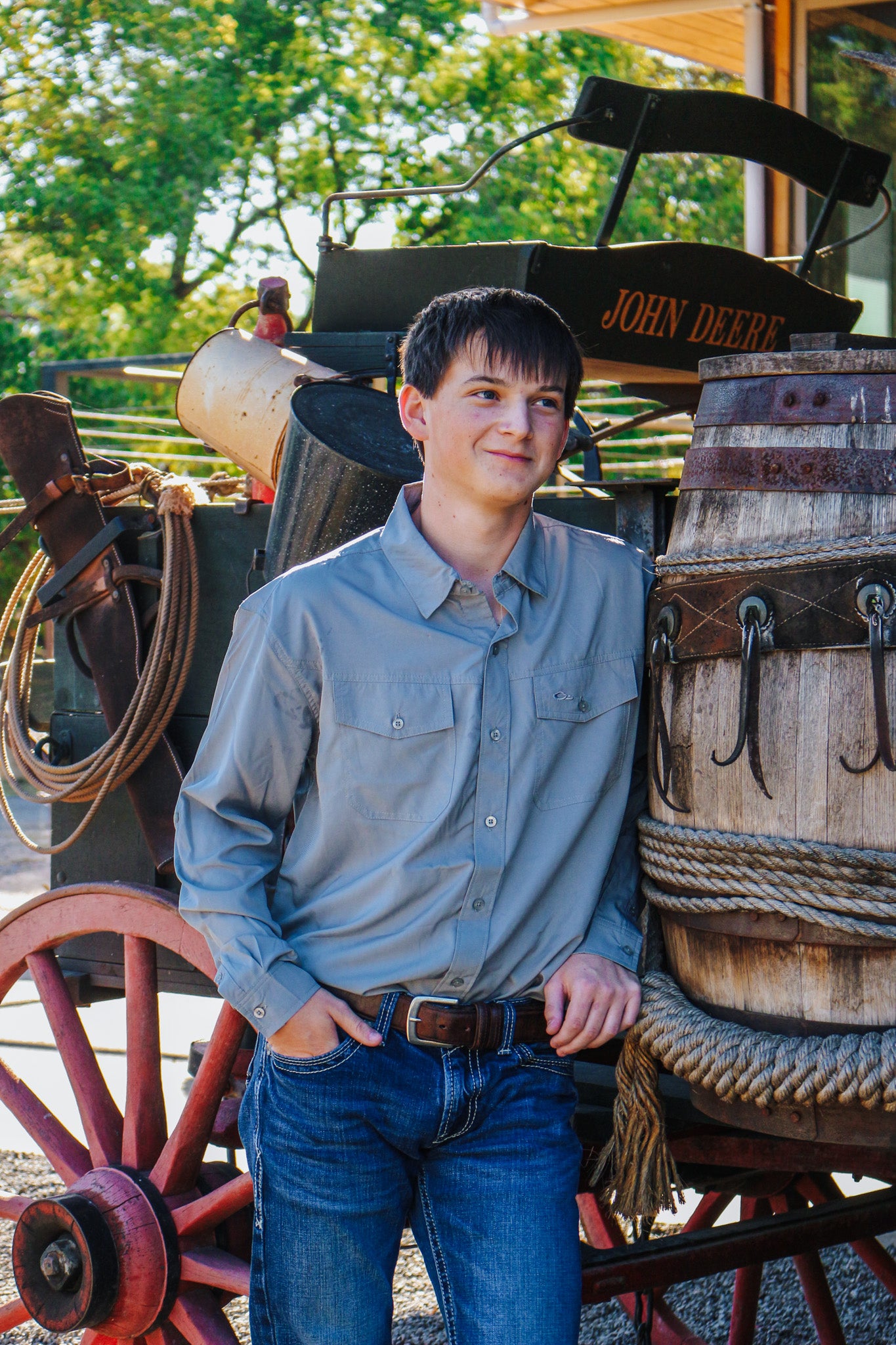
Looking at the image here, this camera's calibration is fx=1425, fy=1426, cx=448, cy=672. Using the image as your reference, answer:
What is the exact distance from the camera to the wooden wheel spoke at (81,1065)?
2416 millimetres

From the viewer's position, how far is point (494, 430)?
5.48ft

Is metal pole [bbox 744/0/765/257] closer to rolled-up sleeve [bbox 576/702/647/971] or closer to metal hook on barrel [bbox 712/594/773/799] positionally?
rolled-up sleeve [bbox 576/702/647/971]

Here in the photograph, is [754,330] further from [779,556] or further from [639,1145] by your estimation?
[639,1145]

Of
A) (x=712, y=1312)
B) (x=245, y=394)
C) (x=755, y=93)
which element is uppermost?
(x=755, y=93)

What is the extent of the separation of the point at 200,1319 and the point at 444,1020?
0.88m

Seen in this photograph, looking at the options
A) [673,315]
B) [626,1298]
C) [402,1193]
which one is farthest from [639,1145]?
[673,315]

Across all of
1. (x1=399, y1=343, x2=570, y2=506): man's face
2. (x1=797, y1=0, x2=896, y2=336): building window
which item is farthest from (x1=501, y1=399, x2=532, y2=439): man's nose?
(x1=797, y1=0, x2=896, y2=336): building window

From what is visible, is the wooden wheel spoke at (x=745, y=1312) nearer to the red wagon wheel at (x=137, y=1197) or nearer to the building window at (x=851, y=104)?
the red wagon wheel at (x=137, y=1197)

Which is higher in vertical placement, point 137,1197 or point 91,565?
point 91,565

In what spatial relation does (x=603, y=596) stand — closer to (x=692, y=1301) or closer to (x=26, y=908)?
(x=26, y=908)

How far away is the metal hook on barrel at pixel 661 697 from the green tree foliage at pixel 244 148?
647 inches

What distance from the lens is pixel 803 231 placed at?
17.9ft

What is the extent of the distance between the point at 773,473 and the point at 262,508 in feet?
3.73

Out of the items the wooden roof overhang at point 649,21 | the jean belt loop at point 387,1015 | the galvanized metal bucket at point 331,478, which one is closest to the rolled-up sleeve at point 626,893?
the jean belt loop at point 387,1015
